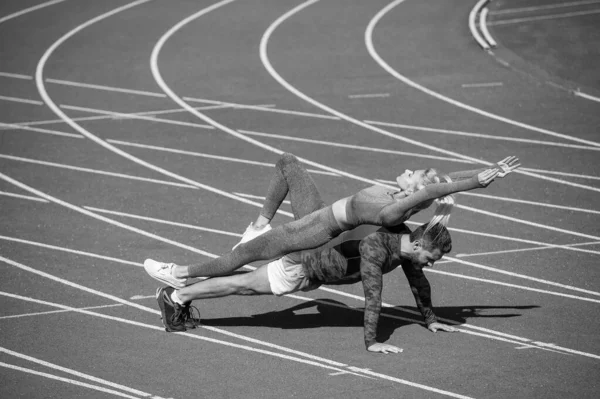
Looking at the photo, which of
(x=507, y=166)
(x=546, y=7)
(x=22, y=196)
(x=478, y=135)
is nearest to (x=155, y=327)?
(x=507, y=166)

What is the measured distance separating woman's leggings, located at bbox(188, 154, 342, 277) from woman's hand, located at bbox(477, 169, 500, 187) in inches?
50.0

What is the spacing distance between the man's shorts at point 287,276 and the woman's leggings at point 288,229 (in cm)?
8

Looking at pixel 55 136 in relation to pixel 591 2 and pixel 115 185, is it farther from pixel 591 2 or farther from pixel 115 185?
pixel 591 2

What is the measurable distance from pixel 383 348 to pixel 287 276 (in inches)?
38.9

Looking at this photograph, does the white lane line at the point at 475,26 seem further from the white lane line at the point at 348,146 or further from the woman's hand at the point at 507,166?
the woman's hand at the point at 507,166

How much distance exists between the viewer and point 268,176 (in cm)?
1227

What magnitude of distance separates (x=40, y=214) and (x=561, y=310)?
601 cm

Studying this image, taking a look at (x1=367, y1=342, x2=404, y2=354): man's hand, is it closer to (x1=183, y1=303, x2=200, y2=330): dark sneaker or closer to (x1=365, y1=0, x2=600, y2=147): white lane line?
(x1=183, y1=303, x2=200, y2=330): dark sneaker

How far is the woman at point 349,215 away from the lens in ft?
23.9

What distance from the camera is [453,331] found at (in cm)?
808

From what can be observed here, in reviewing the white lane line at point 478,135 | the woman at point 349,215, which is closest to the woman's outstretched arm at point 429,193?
the woman at point 349,215

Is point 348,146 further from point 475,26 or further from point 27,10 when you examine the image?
point 27,10

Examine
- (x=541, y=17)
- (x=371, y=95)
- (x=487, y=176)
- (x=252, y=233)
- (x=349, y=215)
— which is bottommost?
(x=252, y=233)

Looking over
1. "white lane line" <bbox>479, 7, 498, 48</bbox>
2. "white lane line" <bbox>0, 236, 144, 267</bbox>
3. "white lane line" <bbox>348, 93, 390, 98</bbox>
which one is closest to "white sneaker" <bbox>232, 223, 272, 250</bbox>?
"white lane line" <bbox>0, 236, 144, 267</bbox>
